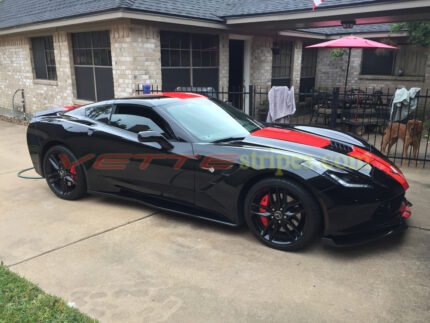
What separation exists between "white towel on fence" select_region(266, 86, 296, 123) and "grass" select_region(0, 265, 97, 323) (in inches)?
241

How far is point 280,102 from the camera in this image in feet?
26.2

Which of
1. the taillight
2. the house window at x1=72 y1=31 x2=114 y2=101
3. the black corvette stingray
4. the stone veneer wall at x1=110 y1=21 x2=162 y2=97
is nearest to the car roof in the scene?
the black corvette stingray

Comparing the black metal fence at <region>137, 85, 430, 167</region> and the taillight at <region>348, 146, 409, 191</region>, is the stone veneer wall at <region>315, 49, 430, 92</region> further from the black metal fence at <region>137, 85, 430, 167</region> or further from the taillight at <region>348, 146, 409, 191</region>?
the taillight at <region>348, 146, 409, 191</region>

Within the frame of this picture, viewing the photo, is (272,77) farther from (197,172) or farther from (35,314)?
(35,314)

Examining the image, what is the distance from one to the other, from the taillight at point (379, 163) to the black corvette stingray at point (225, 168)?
0.07 feet

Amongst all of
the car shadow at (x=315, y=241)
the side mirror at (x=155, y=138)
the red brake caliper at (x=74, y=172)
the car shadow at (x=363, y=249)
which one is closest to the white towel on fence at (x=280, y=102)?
the car shadow at (x=315, y=241)

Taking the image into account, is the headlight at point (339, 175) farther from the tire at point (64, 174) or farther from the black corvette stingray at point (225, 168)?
the tire at point (64, 174)

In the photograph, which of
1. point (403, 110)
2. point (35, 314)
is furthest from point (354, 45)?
point (35, 314)

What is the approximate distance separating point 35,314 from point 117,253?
986 mm

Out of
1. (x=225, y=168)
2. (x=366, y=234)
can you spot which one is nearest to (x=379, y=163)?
(x=366, y=234)

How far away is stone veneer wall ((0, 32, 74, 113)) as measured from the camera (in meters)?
10.5

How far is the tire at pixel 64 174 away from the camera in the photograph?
15.4 ft

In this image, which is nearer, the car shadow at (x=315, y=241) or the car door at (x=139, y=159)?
the car shadow at (x=315, y=241)

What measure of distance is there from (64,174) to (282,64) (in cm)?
1011
